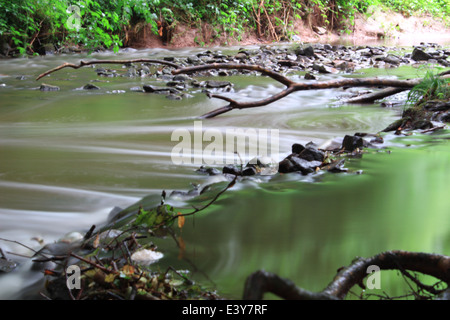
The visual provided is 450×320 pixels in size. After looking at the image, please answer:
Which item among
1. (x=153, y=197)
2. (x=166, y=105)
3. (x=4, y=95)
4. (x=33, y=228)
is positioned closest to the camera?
(x=33, y=228)

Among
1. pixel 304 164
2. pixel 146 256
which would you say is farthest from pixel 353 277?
pixel 304 164

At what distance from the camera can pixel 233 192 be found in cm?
234

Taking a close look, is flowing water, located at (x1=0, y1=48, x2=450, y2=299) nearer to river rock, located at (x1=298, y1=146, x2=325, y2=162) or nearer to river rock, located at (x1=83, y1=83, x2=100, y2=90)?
river rock, located at (x1=298, y1=146, x2=325, y2=162)

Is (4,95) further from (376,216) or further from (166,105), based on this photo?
(376,216)

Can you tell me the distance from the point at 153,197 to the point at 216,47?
12162mm

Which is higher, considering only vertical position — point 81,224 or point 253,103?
point 253,103

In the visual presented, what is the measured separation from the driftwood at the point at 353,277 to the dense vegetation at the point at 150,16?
28.6ft

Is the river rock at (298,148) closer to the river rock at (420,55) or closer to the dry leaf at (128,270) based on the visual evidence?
the dry leaf at (128,270)

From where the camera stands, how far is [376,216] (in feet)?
6.36

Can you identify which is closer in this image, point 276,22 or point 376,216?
point 376,216

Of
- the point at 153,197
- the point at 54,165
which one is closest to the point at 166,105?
the point at 54,165

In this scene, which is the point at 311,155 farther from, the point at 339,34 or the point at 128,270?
the point at 339,34
